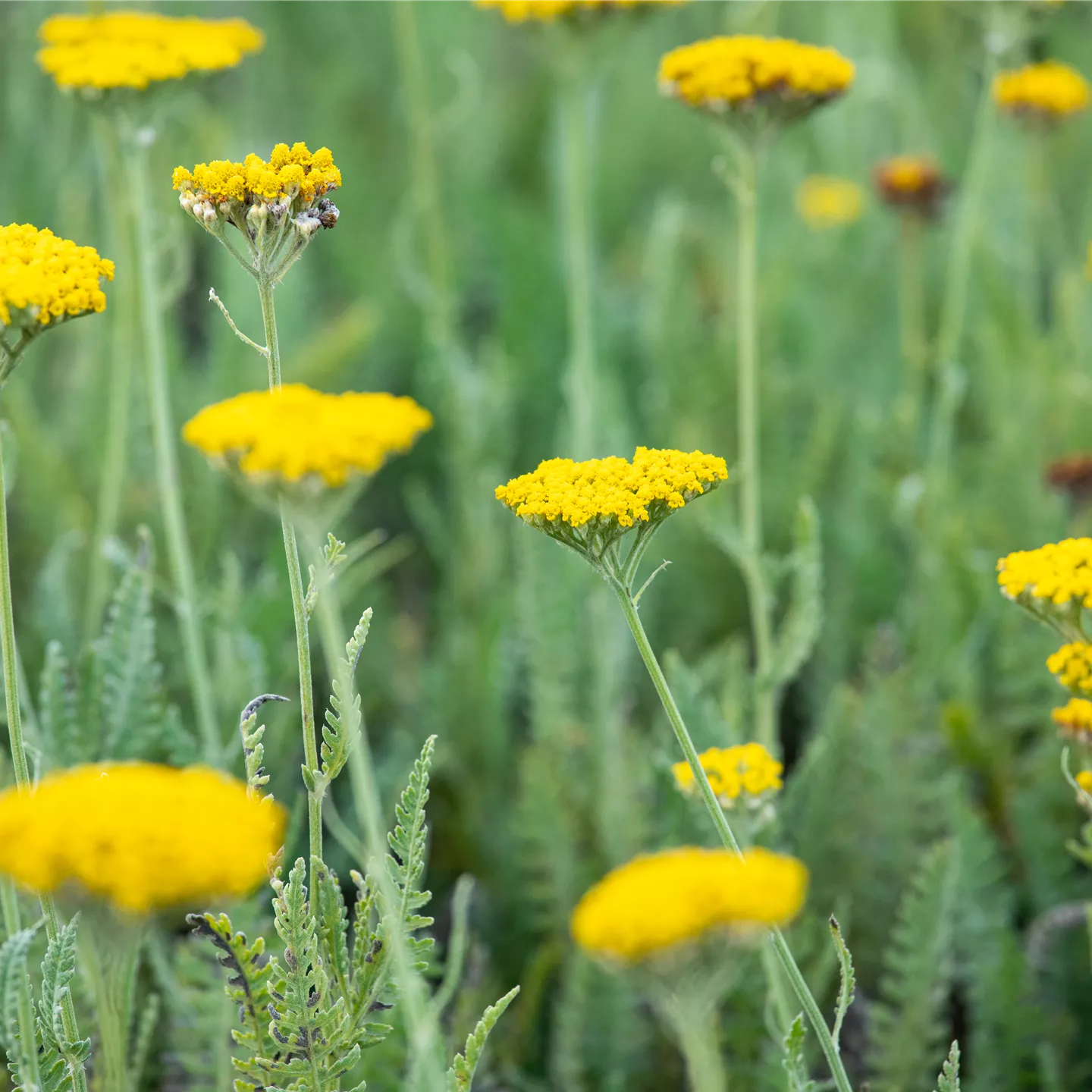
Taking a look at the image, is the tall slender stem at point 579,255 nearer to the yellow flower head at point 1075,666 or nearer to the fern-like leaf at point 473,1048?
the yellow flower head at point 1075,666

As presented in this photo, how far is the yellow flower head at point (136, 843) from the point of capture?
0.67m

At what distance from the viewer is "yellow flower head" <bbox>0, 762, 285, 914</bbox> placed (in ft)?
2.19

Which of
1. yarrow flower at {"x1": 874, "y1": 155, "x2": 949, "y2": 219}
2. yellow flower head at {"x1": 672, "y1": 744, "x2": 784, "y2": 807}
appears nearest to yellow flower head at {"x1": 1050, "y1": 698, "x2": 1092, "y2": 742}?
yellow flower head at {"x1": 672, "y1": 744, "x2": 784, "y2": 807}

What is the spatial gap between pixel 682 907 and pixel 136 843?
0.30 m

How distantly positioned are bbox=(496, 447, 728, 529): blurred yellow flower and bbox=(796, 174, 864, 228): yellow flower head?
2375mm

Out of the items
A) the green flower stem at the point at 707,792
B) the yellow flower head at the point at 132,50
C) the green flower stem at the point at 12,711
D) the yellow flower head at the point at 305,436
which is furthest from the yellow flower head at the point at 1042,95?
the green flower stem at the point at 12,711

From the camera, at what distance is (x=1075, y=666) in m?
1.02

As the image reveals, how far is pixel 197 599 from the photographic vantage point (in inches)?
75.4

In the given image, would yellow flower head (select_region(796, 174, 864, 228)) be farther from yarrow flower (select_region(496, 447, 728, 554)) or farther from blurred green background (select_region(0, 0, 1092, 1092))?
yarrow flower (select_region(496, 447, 728, 554))

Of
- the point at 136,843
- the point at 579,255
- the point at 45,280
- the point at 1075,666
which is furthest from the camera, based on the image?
the point at 579,255

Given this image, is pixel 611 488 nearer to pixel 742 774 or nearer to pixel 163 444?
pixel 742 774

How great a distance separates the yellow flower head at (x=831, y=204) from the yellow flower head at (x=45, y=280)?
255cm

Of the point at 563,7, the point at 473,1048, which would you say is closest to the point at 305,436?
the point at 473,1048

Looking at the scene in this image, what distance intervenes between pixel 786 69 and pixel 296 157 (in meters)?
0.73
